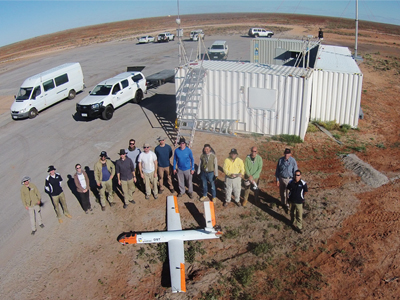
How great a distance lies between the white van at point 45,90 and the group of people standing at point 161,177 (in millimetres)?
9434

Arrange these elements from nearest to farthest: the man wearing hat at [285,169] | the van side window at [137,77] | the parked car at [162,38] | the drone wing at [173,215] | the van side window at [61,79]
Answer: the drone wing at [173,215]
the man wearing hat at [285,169]
the van side window at [137,77]
the van side window at [61,79]
the parked car at [162,38]

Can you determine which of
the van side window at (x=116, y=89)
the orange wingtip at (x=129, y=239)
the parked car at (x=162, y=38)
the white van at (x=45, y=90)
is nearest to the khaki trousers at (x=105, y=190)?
the orange wingtip at (x=129, y=239)

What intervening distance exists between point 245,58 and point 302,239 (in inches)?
1039

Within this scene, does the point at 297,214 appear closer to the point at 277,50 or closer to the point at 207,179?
the point at 207,179

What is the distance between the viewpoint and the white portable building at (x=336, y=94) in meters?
15.8

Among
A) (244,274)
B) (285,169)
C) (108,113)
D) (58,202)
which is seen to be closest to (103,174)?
(58,202)

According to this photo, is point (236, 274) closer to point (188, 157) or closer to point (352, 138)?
point (188, 157)

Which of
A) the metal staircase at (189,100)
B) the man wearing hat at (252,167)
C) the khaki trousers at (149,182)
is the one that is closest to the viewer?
the man wearing hat at (252,167)

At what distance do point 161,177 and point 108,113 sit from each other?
7471 mm

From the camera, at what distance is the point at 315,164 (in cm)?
1304

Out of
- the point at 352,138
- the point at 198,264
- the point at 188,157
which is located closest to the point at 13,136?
the point at 188,157

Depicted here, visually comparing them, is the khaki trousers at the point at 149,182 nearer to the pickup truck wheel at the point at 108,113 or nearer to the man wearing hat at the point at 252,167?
the man wearing hat at the point at 252,167

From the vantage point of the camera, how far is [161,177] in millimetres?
11031

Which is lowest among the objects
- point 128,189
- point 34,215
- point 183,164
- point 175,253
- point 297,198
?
point 175,253
